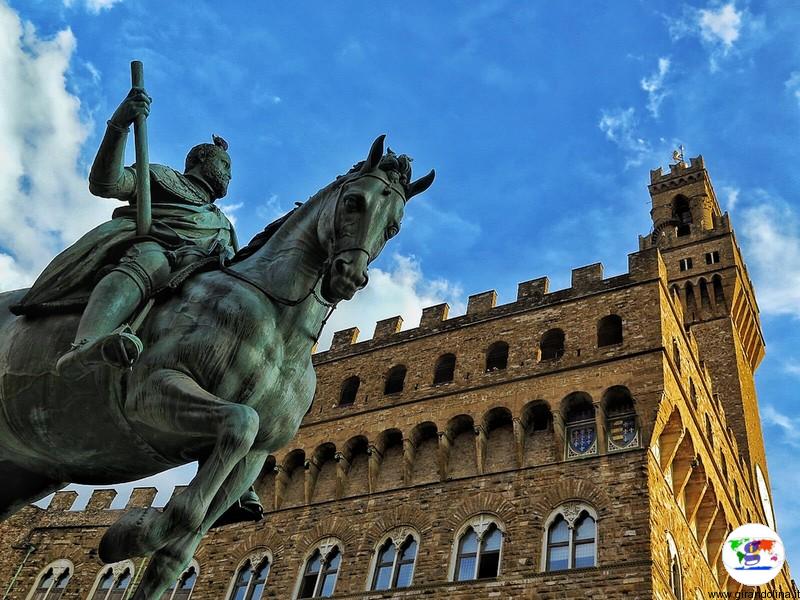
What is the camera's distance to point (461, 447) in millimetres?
22094

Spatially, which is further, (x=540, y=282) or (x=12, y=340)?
(x=540, y=282)

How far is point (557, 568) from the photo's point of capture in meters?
18.0

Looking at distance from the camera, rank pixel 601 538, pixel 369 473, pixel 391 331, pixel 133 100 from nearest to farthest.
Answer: pixel 133 100 → pixel 601 538 → pixel 369 473 → pixel 391 331

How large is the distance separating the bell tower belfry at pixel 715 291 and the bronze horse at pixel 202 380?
1228 inches

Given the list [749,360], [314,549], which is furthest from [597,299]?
[749,360]

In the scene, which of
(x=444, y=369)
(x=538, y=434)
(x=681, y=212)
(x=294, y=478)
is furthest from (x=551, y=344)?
(x=681, y=212)

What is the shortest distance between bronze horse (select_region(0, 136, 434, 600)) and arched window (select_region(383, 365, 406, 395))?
65.9ft

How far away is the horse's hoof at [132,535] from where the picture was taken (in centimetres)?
369

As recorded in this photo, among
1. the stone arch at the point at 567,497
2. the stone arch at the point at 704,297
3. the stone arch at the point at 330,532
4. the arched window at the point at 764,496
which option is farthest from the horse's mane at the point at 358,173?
the stone arch at the point at 704,297

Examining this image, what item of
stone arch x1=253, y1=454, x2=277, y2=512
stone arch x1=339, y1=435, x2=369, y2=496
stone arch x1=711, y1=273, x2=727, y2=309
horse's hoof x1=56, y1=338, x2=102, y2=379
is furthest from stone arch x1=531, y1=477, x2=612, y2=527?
stone arch x1=711, y1=273, x2=727, y2=309

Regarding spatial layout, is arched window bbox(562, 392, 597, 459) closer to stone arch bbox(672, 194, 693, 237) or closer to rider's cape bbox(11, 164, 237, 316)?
rider's cape bbox(11, 164, 237, 316)

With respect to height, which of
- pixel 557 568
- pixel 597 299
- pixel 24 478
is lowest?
pixel 24 478

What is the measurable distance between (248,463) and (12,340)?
157cm

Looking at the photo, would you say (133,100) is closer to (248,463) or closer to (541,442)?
(248,463)
